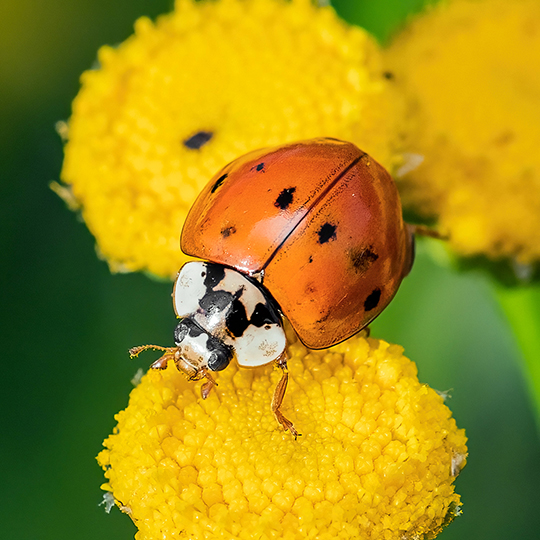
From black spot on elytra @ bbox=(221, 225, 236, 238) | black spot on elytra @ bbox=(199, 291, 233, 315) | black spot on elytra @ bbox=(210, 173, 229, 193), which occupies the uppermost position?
black spot on elytra @ bbox=(210, 173, 229, 193)

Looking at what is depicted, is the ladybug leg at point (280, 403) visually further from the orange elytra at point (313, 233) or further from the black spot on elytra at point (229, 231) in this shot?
the black spot on elytra at point (229, 231)

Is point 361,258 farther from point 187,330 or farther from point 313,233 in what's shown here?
point 187,330

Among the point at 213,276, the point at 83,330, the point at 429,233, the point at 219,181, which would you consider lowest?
the point at 83,330

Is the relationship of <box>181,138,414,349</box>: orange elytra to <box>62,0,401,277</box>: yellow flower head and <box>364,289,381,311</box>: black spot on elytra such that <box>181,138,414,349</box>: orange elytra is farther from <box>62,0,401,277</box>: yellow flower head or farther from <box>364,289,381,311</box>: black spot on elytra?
<box>62,0,401,277</box>: yellow flower head

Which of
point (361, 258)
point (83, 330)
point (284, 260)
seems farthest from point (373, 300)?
point (83, 330)

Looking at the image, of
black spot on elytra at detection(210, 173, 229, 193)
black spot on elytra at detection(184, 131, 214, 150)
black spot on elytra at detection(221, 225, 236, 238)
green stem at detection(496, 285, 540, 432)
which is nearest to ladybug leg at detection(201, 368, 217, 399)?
black spot on elytra at detection(221, 225, 236, 238)

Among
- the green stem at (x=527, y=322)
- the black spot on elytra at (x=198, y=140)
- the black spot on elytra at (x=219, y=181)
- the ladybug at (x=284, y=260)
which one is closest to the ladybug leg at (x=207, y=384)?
the ladybug at (x=284, y=260)
